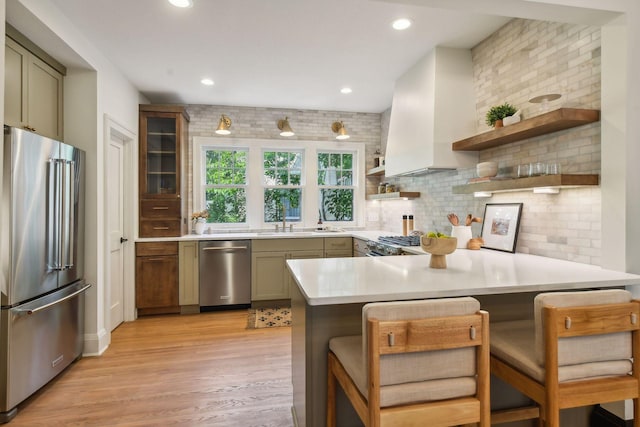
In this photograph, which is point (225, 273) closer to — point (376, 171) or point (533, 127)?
point (376, 171)

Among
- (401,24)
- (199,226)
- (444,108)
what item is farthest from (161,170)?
(444,108)

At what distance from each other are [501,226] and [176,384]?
2790 millimetres

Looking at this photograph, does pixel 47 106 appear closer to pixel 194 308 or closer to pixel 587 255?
pixel 194 308

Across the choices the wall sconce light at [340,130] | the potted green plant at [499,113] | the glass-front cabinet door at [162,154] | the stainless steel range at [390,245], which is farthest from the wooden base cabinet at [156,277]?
the potted green plant at [499,113]

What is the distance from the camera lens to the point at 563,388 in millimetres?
1326

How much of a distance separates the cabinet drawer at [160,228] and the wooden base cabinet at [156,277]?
0.63ft

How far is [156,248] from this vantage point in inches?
167

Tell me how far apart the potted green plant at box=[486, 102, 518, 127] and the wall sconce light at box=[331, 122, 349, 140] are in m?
2.32

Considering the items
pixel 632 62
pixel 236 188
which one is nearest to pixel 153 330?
pixel 236 188

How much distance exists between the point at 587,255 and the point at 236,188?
13.7 ft

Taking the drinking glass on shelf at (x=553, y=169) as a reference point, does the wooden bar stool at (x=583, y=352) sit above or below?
below

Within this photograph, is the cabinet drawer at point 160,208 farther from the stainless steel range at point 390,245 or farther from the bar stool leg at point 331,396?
the bar stool leg at point 331,396

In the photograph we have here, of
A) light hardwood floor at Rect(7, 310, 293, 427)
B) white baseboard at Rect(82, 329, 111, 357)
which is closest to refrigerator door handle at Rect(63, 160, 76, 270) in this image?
white baseboard at Rect(82, 329, 111, 357)

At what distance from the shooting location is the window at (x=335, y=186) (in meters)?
5.46
